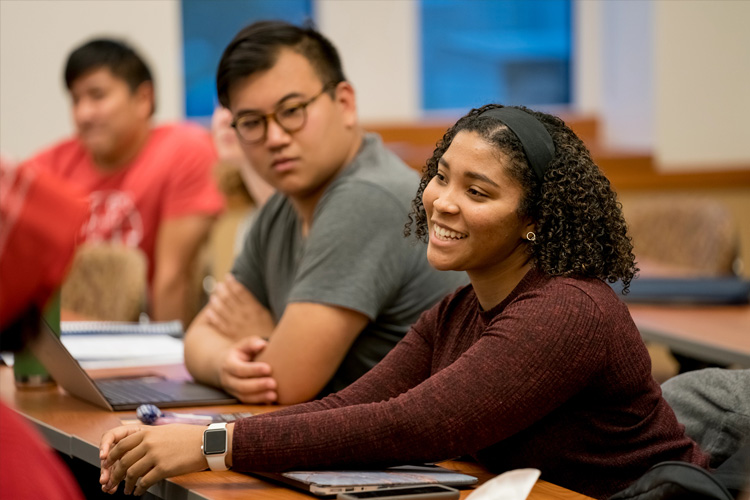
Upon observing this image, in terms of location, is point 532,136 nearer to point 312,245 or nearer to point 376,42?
point 312,245

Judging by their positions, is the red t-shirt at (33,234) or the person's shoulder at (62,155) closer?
the red t-shirt at (33,234)

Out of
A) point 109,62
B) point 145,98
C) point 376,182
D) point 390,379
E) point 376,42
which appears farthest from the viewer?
point 376,42

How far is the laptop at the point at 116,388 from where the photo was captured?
1873mm

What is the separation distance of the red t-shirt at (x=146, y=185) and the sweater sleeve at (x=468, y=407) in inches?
101

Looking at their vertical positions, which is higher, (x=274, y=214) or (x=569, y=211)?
(x=569, y=211)

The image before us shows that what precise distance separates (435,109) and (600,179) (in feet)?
13.4

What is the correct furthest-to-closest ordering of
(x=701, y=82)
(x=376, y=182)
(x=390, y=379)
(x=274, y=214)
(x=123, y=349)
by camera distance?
(x=701, y=82), (x=123, y=349), (x=274, y=214), (x=376, y=182), (x=390, y=379)

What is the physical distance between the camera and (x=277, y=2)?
5.33 meters

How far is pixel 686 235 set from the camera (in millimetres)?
4031

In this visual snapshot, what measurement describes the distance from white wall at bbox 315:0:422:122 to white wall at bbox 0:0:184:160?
1.08 meters

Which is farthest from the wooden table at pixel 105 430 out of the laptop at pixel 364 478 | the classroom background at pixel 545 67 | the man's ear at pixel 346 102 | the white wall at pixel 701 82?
the white wall at pixel 701 82

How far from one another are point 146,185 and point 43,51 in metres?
0.97

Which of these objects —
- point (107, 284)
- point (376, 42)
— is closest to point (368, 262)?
point (107, 284)

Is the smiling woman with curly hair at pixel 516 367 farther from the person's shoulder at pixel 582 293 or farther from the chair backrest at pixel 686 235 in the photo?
the chair backrest at pixel 686 235
